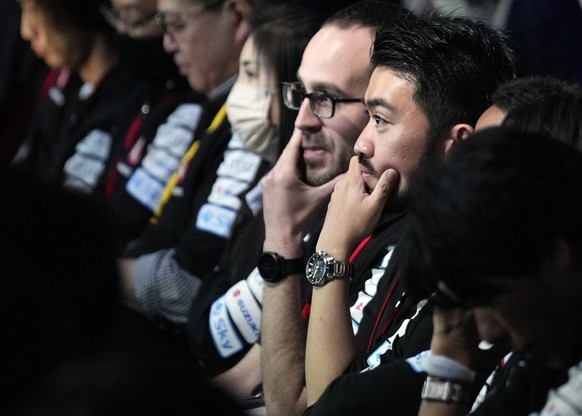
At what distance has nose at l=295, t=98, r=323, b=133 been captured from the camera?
3420mm

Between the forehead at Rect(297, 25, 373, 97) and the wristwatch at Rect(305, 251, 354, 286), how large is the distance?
656 millimetres

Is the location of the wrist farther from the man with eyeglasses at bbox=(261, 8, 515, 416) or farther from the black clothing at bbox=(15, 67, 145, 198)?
the black clothing at bbox=(15, 67, 145, 198)

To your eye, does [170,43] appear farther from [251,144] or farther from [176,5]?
[251,144]

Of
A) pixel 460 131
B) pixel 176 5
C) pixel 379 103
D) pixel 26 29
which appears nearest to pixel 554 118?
Answer: pixel 460 131

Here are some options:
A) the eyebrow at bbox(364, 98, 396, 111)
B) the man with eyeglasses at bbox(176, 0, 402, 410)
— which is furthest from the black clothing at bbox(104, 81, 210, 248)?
the eyebrow at bbox(364, 98, 396, 111)

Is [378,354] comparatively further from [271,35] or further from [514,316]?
[271,35]

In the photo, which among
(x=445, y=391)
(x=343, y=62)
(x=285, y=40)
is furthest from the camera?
(x=285, y=40)

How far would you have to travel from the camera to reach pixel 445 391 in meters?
2.25

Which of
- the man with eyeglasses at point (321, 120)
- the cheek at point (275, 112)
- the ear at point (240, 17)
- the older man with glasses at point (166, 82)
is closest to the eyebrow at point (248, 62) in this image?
the cheek at point (275, 112)

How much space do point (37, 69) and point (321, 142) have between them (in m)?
3.61

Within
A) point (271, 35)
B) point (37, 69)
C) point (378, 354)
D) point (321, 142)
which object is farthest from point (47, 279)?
point (37, 69)

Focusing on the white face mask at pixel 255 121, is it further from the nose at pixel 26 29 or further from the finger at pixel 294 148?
the nose at pixel 26 29

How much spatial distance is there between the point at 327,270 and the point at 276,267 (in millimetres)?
382

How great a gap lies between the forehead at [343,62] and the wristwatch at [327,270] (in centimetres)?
66
